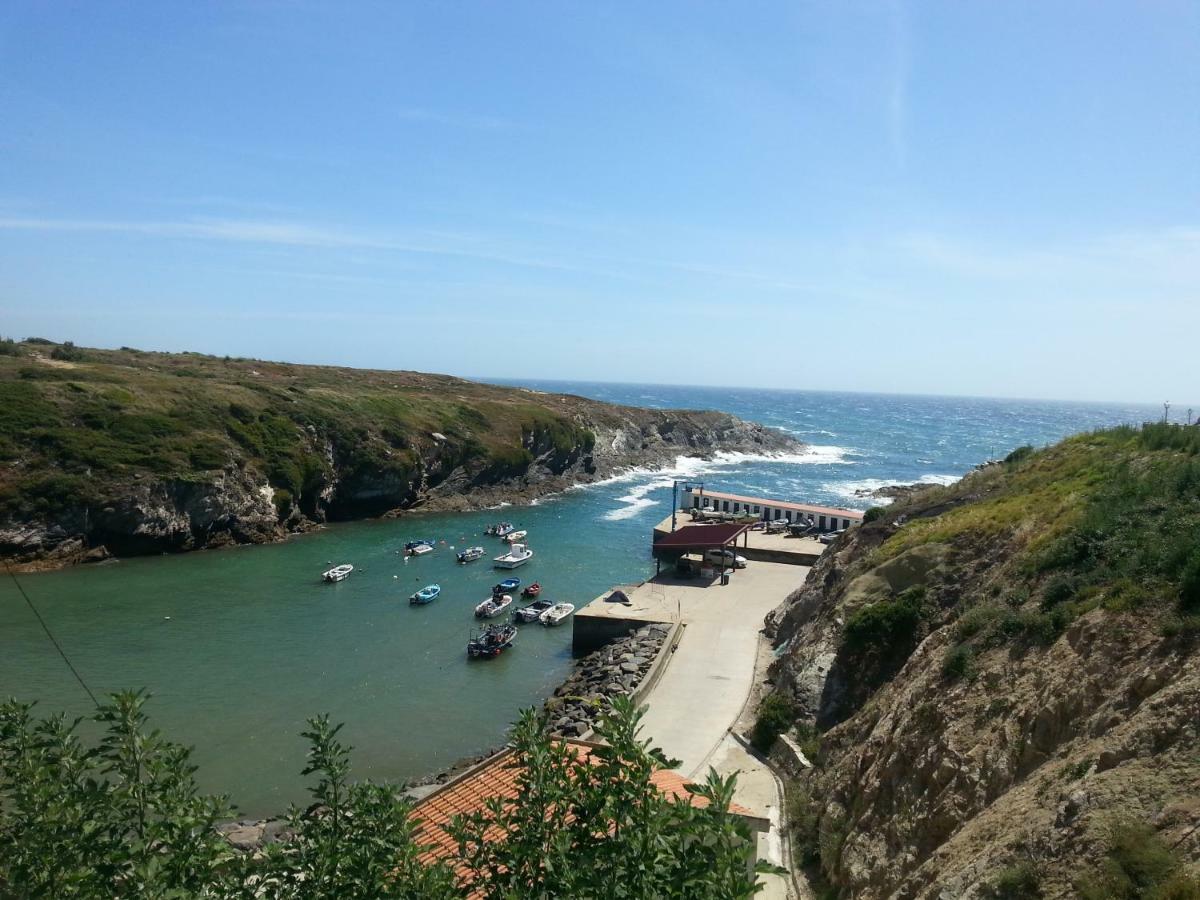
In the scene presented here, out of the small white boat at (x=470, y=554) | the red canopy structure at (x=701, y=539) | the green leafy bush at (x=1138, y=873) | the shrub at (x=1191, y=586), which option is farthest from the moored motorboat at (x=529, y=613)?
the green leafy bush at (x=1138, y=873)

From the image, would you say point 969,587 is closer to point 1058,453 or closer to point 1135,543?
point 1135,543

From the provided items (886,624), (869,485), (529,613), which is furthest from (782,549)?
(869,485)

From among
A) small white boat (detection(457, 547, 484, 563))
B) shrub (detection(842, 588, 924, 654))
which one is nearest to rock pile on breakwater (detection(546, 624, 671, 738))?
shrub (detection(842, 588, 924, 654))

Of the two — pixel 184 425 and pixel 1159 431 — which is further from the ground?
pixel 1159 431

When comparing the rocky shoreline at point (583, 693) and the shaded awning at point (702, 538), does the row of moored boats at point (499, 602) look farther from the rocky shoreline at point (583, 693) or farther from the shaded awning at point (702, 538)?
the shaded awning at point (702, 538)

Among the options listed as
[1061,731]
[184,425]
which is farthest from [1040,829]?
[184,425]

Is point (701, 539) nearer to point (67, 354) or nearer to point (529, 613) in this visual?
point (529, 613)

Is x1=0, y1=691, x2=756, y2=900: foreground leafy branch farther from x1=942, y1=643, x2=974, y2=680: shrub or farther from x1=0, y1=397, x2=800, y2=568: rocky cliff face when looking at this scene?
x1=0, y1=397, x2=800, y2=568: rocky cliff face
